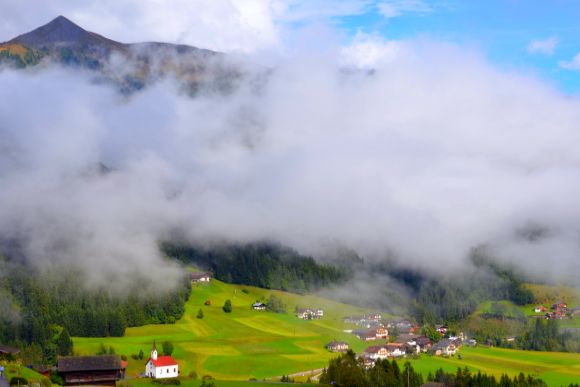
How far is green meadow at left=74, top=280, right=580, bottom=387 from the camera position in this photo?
4710 inches

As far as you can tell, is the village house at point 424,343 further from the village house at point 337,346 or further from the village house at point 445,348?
the village house at point 337,346

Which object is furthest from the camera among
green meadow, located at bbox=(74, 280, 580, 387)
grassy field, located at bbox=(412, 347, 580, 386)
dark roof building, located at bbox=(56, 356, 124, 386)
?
grassy field, located at bbox=(412, 347, 580, 386)

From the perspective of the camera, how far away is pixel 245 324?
6447 inches

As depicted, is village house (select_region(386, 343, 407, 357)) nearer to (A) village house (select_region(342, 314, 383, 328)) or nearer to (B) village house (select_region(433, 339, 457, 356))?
(B) village house (select_region(433, 339, 457, 356))

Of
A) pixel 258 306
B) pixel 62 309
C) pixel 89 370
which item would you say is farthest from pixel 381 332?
pixel 89 370

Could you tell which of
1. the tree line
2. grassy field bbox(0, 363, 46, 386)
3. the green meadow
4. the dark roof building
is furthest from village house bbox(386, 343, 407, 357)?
grassy field bbox(0, 363, 46, 386)

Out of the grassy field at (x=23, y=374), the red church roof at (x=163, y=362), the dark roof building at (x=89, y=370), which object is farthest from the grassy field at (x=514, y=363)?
the grassy field at (x=23, y=374)

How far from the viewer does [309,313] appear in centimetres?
18350

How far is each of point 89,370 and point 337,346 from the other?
61.8m

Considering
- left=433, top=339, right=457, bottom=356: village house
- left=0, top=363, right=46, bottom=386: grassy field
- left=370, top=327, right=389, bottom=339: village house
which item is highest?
left=370, top=327, right=389, bottom=339: village house

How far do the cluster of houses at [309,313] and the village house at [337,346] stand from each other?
35880 millimetres

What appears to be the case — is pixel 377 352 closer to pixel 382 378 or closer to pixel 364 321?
pixel 364 321

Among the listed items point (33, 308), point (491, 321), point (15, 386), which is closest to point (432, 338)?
point (491, 321)

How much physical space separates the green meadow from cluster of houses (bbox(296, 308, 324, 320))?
2201 millimetres
